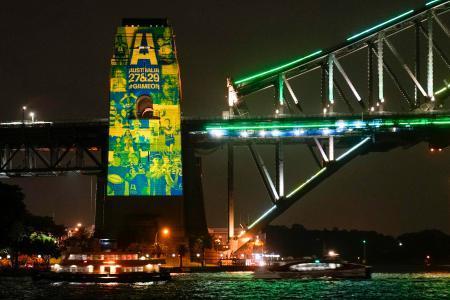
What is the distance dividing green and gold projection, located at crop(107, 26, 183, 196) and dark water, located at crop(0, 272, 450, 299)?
71.2 ft

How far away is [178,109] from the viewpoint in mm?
119438

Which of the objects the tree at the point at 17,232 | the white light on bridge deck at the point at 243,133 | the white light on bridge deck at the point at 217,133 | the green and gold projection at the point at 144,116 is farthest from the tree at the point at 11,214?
the white light on bridge deck at the point at 243,133

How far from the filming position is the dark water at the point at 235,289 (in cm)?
7412

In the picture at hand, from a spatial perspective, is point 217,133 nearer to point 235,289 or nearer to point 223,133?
point 223,133

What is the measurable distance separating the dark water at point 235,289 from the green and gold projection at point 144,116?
2170 cm

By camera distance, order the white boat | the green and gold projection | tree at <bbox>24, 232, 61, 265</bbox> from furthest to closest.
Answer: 1. tree at <bbox>24, 232, 61, 265</bbox>
2. the green and gold projection
3. the white boat

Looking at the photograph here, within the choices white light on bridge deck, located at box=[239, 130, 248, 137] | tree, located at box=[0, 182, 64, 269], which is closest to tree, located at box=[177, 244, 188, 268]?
white light on bridge deck, located at box=[239, 130, 248, 137]

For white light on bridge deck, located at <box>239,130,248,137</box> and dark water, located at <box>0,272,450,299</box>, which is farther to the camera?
white light on bridge deck, located at <box>239,130,248,137</box>

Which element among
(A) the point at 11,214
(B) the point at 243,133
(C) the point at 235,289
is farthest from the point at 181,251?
(C) the point at 235,289

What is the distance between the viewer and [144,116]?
121m

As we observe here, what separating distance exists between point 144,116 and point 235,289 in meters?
42.2

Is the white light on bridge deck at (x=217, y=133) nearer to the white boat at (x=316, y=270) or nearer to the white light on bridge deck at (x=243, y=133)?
the white light on bridge deck at (x=243, y=133)

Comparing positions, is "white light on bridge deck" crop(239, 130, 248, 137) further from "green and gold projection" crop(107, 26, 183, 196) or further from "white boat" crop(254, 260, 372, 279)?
"white boat" crop(254, 260, 372, 279)

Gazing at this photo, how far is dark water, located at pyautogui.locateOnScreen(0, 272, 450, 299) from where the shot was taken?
74125 mm
